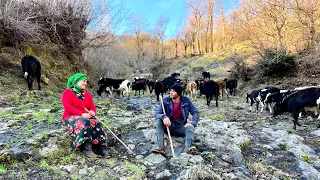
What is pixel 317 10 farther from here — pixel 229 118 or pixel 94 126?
pixel 94 126

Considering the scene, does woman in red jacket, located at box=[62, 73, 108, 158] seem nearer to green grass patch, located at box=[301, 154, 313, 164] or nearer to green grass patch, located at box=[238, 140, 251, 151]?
green grass patch, located at box=[238, 140, 251, 151]

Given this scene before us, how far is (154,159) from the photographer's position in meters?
4.27

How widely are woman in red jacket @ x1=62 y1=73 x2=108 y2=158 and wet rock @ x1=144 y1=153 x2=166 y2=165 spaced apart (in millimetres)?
776

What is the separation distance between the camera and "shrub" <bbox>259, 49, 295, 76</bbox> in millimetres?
16688

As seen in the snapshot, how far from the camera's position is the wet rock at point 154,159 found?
4176 millimetres

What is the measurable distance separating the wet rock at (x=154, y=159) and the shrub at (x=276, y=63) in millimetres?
15102

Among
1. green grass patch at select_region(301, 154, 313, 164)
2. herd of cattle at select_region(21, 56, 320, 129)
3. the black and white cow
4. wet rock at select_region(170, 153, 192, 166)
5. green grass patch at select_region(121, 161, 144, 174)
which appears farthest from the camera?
the black and white cow

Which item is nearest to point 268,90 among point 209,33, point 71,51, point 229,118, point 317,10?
point 229,118

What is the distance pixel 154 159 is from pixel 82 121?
1482 mm

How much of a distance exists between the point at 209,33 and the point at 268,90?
39317 millimetres

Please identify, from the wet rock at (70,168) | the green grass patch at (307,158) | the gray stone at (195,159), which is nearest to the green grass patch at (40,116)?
the wet rock at (70,168)

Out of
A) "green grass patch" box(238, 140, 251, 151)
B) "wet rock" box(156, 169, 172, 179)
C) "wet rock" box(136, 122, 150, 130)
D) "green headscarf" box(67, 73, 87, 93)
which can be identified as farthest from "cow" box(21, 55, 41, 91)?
"green grass patch" box(238, 140, 251, 151)

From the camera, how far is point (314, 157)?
5.05 m

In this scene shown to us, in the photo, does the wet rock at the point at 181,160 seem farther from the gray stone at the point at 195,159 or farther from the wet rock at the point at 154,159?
the wet rock at the point at 154,159
